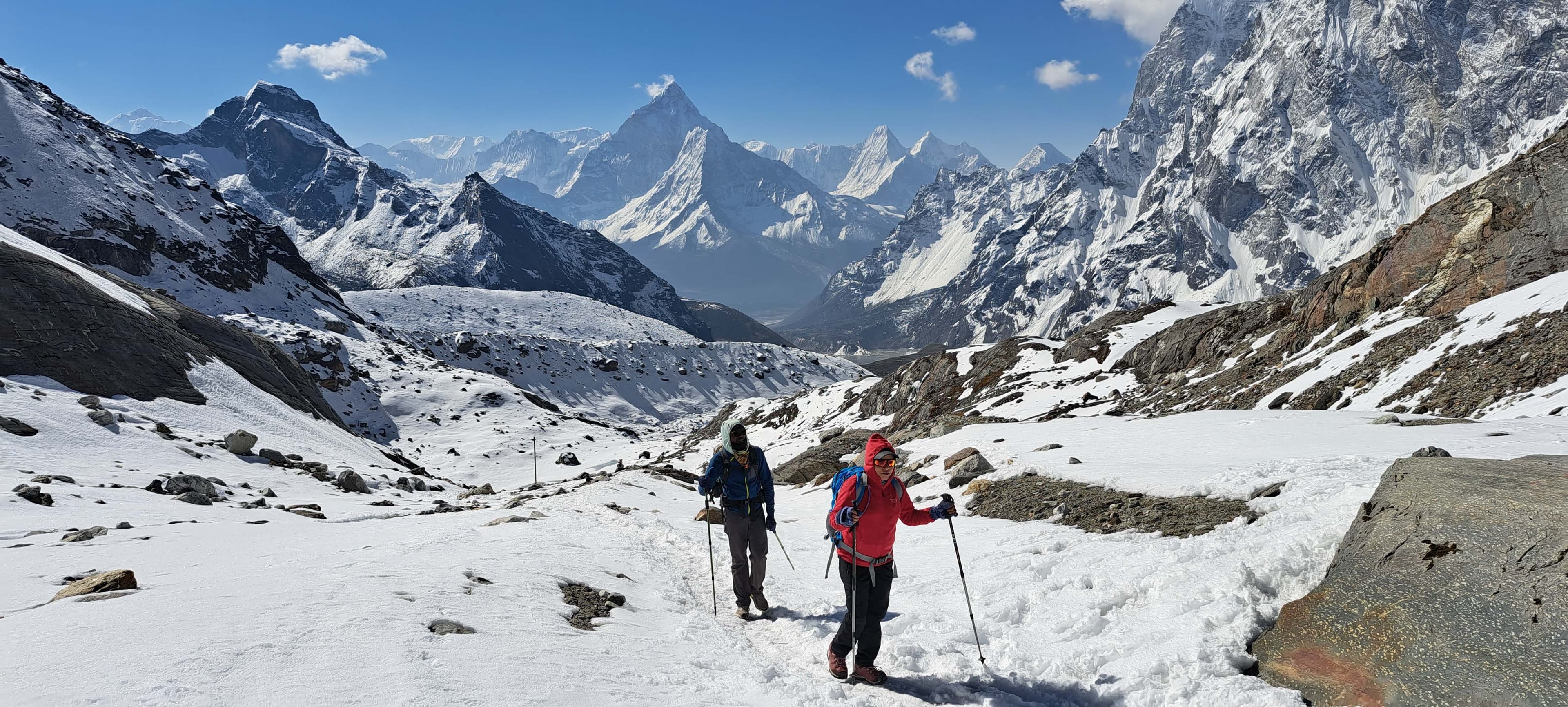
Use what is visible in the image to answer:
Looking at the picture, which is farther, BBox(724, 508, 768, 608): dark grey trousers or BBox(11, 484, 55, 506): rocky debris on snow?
BBox(11, 484, 55, 506): rocky debris on snow

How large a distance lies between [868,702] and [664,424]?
135 m

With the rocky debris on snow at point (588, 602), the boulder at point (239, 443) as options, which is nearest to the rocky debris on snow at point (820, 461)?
the rocky debris on snow at point (588, 602)

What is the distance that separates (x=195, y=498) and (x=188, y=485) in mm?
1272

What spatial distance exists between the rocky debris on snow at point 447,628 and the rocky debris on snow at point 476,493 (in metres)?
26.1

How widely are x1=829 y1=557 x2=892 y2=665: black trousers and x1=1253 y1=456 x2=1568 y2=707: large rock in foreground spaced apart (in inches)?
148

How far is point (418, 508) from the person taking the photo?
76.8 feet

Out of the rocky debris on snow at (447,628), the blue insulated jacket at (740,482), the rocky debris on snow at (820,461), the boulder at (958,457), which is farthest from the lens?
the rocky debris on snow at (820,461)

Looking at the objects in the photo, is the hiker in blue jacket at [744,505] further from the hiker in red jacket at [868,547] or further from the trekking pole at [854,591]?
the trekking pole at [854,591]

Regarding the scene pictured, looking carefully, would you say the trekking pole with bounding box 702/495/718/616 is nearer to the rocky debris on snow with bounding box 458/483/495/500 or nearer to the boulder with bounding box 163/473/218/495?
the boulder with bounding box 163/473/218/495

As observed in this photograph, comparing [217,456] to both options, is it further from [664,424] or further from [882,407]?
[664,424]

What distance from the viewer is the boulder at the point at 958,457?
21.7 m

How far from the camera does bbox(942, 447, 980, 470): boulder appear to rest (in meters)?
21.7

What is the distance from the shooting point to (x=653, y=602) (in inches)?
441

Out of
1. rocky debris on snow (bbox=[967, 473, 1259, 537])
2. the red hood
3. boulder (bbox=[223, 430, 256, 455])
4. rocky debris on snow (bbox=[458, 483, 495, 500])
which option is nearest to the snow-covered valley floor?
rocky debris on snow (bbox=[967, 473, 1259, 537])
